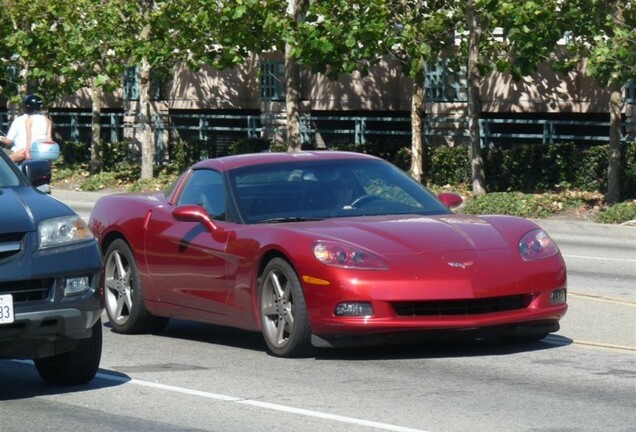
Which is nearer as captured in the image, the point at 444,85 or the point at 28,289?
the point at 28,289

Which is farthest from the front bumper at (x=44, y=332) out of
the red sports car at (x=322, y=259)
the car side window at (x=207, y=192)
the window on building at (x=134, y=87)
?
the window on building at (x=134, y=87)

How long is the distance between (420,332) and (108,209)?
3.59m

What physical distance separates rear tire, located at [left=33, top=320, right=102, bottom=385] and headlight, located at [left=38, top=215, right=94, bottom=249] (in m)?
0.57

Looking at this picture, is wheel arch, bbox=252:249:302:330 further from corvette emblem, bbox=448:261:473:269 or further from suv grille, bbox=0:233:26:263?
suv grille, bbox=0:233:26:263

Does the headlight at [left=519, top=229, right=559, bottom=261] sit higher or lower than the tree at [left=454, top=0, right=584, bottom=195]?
lower

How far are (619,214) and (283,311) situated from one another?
14734 millimetres

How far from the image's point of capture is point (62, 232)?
859 centimetres

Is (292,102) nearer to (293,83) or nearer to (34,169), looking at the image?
(293,83)

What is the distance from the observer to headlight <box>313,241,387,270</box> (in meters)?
9.80

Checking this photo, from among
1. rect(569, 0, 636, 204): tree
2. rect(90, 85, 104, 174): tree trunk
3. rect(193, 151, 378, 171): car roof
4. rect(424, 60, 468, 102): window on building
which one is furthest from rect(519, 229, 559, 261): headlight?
rect(90, 85, 104, 174): tree trunk

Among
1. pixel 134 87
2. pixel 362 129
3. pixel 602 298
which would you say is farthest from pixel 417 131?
pixel 602 298

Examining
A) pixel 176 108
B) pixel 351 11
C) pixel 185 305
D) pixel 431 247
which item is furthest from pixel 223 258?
pixel 176 108

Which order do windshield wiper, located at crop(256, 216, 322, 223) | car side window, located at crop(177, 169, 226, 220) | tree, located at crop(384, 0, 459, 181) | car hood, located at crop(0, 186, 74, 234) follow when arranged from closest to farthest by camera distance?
car hood, located at crop(0, 186, 74, 234) < windshield wiper, located at crop(256, 216, 322, 223) < car side window, located at crop(177, 169, 226, 220) < tree, located at crop(384, 0, 459, 181)

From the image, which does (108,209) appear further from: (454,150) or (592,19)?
(454,150)
